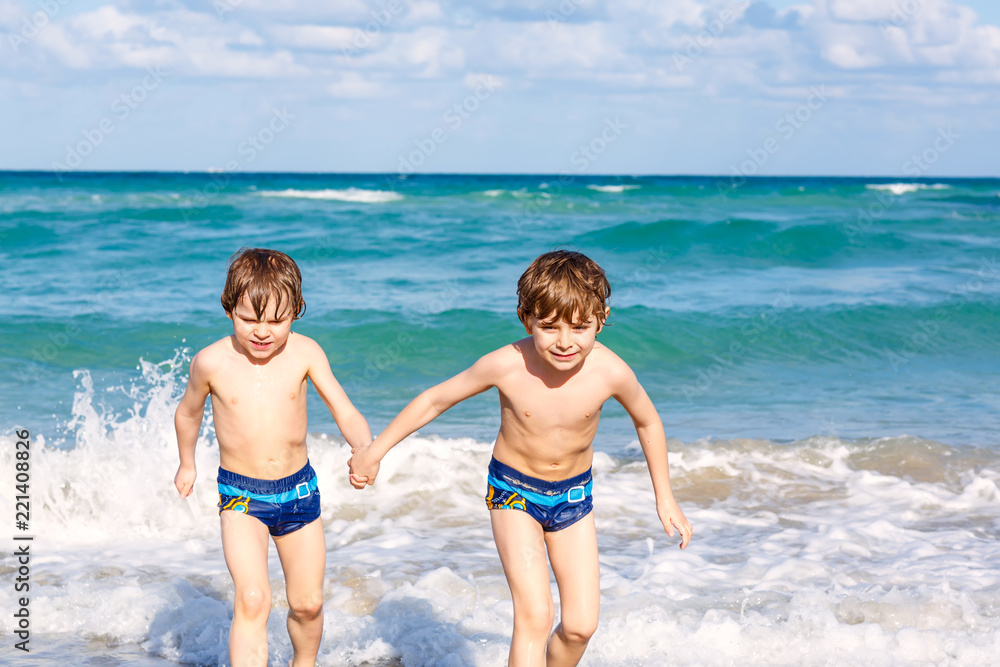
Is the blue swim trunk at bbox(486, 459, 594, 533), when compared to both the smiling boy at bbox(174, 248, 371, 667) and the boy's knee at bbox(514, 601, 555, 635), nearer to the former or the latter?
the boy's knee at bbox(514, 601, 555, 635)

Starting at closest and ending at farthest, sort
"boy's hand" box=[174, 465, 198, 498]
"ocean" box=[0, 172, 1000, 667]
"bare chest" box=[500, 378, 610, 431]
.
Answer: "bare chest" box=[500, 378, 610, 431] → "boy's hand" box=[174, 465, 198, 498] → "ocean" box=[0, 172, 1000, 667]

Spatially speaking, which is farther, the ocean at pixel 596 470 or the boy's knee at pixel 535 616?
the ocean at pixel 596 470

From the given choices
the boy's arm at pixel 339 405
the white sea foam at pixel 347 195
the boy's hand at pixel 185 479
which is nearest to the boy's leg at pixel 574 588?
the boy's arm at pixel 339 405

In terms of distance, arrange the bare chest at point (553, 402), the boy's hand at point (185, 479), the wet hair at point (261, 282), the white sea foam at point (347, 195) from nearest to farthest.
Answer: the wet hair at point (261, 282)
the bare chest at point (553, 402)
the boy's hand at point (185, 479)
the white sea foam at point (347, 195)

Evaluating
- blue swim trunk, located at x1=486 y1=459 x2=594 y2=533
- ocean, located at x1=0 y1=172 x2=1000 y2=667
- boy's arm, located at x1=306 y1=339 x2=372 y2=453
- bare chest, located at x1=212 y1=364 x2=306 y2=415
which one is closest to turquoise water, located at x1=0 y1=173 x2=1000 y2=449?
ocean, located at x1=0 y1=172 x2=1000 y2=667

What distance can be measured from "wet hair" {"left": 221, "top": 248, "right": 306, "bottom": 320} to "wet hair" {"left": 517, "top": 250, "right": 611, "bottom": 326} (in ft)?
2.47

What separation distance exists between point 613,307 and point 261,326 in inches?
405

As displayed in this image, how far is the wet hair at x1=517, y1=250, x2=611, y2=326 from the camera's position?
9.94 ft

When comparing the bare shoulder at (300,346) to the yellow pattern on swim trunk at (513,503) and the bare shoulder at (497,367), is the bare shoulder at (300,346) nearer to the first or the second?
the bare shoulder at (497,367)

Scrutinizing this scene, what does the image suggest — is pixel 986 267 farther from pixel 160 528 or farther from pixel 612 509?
pixel 160 528

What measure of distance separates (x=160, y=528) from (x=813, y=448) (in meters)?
4.62

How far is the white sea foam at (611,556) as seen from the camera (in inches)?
164

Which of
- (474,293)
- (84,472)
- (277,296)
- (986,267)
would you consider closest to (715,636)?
(277,296)

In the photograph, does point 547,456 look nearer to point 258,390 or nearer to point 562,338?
point 562,338
